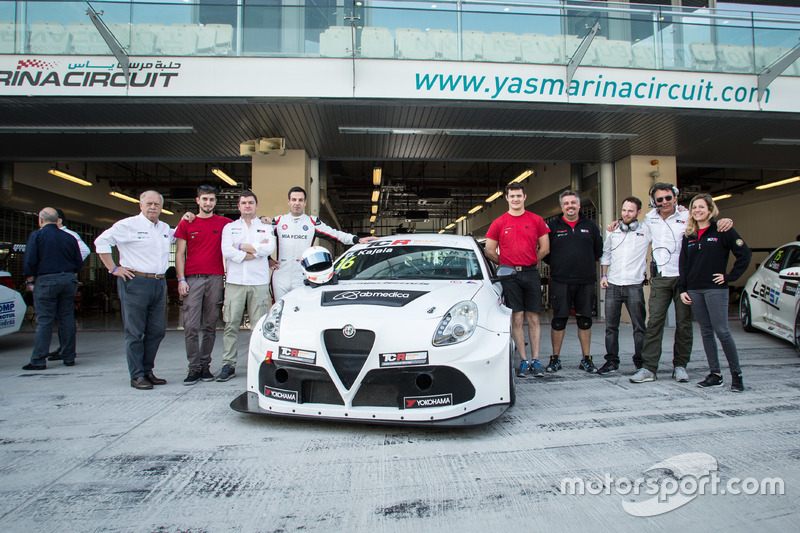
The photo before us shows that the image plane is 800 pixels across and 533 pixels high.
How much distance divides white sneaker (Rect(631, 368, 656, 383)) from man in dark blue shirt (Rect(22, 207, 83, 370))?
19.0ft

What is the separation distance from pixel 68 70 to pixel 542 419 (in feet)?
25.4

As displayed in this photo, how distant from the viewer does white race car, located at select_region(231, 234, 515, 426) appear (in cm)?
260

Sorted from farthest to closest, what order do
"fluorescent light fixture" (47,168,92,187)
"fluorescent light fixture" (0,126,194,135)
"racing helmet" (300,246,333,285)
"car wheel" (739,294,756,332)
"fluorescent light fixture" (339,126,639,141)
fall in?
1. "fluorescent light fixture" (47,168,92,187)
2. "fluorescent light fixture" (339,126,639,141)
3. "fluorescent light fixture" (0,126,194,135)
4. "car wheel" (739,294,756,332)
5. "racing helmet" (300,246,333,285)

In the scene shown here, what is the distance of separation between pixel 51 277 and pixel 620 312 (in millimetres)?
5936

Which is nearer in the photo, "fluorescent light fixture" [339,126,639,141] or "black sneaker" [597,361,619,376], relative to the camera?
"black sneaker" [597,361,619,376]

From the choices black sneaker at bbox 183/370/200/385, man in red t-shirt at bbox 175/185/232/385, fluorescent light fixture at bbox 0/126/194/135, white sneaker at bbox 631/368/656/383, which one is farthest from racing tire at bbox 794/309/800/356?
fluorescent light fixture at bbox 0/126/194/135

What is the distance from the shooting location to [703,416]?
10.2ft

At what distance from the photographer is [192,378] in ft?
13.7

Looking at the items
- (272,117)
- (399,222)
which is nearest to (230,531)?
(272,117)

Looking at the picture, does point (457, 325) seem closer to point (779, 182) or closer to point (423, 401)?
point (423, 401)

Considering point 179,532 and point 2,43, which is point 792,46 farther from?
point 2,43

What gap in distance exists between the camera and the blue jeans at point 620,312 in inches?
171

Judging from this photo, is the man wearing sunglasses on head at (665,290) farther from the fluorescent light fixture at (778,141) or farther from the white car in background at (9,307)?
the white car in background at (9,307)

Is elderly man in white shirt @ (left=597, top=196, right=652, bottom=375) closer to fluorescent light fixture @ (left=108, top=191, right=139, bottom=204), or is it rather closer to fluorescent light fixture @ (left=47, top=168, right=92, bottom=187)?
fluorescent light fixture @ (left=47, top=168, right=92, bottom=187)
